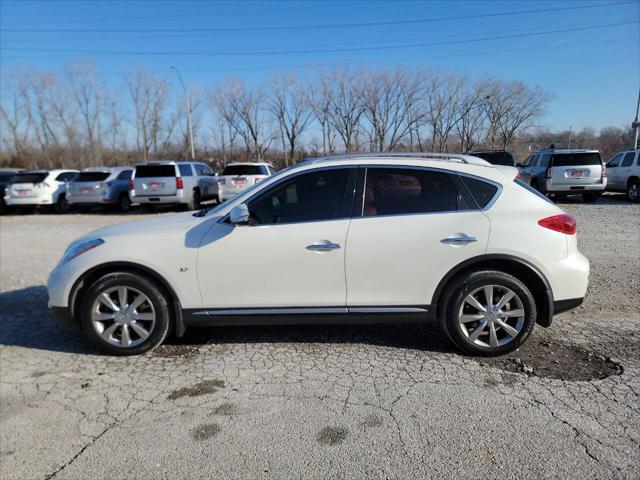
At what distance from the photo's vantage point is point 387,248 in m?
3.56

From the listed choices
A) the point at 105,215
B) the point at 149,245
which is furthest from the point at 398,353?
the point at 105,215

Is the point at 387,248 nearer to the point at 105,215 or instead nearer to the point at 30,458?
the point at 30,458

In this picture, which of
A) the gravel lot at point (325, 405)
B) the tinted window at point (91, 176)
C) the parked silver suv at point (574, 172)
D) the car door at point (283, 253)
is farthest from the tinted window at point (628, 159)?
the tinted window at point (91, 176)

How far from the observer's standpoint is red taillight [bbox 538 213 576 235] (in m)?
3.56

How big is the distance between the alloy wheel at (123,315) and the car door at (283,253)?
Result: 571mm

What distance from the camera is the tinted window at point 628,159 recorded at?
1511 centimetres

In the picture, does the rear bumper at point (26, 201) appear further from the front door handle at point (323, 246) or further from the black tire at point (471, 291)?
the black tire at point (471, 291)

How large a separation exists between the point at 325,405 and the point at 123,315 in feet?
6.57

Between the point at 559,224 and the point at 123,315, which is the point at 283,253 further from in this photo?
the point at 559,224

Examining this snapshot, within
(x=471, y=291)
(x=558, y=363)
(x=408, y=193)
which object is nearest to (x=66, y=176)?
(x=408, y=193)

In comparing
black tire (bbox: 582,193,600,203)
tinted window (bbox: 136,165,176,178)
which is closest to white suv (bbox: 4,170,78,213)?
tinted window (bbox: 136,165,176,178)

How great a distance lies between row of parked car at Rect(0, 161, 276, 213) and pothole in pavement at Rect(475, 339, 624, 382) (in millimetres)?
12324

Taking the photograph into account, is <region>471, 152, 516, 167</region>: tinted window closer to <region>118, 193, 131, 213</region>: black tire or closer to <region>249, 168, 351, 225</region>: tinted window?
<region>118, 193, 131, 213</region>: black tire

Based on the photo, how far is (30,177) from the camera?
16203 mm
